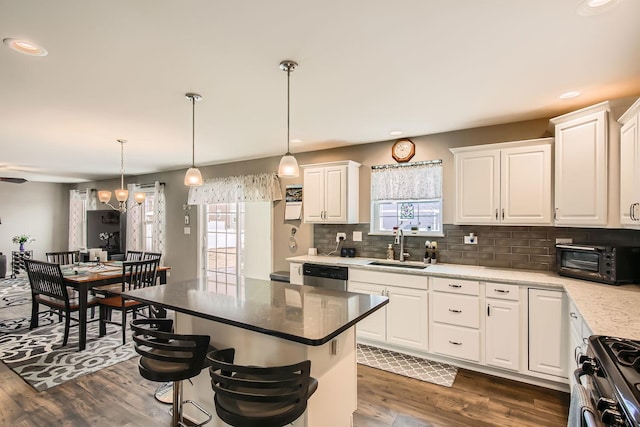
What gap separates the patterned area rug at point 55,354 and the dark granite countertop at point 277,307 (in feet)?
5.06

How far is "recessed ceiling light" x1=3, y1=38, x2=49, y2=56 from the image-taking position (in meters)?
1.80

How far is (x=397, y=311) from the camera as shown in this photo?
11.0 feet

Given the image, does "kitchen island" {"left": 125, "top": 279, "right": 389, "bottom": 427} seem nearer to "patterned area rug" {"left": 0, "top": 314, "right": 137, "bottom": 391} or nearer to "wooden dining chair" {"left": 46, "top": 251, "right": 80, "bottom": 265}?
"patterned area rug" {"left": 0, "top": 314, "right": 137, "bottom": 391}

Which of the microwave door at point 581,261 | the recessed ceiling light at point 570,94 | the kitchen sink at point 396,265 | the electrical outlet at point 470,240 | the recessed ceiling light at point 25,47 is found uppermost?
the recessed ceiling light at point 570,94

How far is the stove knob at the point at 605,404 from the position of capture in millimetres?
1091

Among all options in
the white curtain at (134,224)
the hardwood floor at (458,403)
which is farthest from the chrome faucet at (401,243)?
the white curtain at (134,224)

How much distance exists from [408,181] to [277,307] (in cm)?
263

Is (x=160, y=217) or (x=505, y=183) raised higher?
(x=505, y=183)

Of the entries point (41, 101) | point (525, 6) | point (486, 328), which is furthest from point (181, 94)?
point (486, 328)

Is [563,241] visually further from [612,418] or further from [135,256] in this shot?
[135,256]

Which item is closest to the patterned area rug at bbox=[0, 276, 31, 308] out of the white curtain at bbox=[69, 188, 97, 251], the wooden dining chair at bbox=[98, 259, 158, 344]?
the white curtain at bbox=[69, 188, 97, 251]

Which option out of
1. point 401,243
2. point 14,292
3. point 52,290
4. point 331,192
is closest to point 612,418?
point 401,243

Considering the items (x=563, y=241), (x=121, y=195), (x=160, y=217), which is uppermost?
(x=121, y=195)

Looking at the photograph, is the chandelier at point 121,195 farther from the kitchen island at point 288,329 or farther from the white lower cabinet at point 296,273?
the kitchen island at point 288,329
